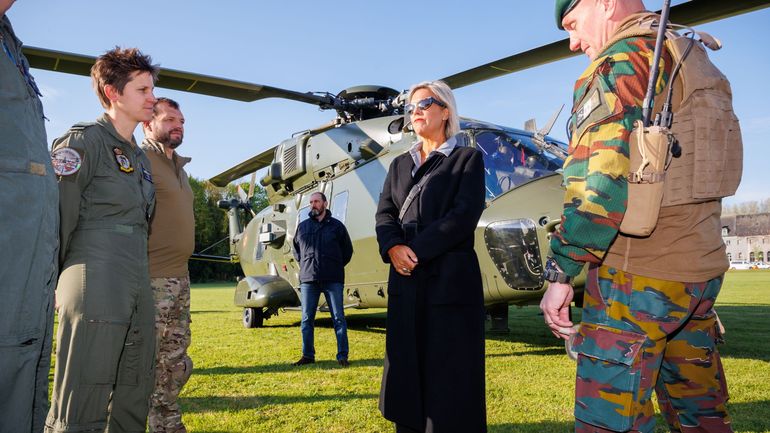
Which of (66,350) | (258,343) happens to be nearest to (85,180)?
(66,350)

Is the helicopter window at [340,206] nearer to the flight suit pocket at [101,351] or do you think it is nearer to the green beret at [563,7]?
the flight suit pocket at [101,351]

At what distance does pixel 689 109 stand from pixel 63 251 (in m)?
2.52

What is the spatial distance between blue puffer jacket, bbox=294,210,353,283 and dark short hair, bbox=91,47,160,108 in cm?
389

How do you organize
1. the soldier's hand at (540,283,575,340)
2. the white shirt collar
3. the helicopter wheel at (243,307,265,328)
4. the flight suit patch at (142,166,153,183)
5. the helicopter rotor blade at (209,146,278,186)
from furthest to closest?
the helicopter rotor blade at (209,146,278,186) → the helicopter wheel at (243,307,265,328) → the white shirt collar → the flight suit patch at (142,166,153,183) → the soldier's hand at (540,283,575,340)

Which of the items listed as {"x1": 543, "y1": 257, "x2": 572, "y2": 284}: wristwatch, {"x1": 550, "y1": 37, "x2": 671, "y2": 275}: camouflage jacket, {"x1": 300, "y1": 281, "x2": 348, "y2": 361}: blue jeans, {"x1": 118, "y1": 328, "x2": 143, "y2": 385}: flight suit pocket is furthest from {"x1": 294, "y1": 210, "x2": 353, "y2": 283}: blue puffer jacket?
{"x1": 550, "y1": 37, "x2": 671, "y2": 275}: camouflage jacket

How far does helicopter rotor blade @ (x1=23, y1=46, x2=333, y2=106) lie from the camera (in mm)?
5887

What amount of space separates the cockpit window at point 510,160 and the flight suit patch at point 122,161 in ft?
12.9

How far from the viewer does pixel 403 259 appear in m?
2.63

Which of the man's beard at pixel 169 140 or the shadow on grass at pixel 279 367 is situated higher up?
the man's beard at pixel 169 140

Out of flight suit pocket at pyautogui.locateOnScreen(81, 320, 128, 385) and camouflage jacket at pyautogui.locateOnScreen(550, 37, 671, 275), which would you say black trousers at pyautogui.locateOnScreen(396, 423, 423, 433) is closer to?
camouflage jacket at pyautogui.locateOnScreen(550, 37, 671, 275)

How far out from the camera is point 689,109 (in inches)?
73.3

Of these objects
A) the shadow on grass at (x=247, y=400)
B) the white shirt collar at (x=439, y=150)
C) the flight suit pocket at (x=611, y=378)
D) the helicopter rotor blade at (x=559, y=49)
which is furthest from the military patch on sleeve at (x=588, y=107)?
the shadow on grass at (x=247, y=400)

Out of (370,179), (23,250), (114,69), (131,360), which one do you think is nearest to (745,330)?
(370,179)

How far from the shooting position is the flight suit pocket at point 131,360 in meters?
2.45
